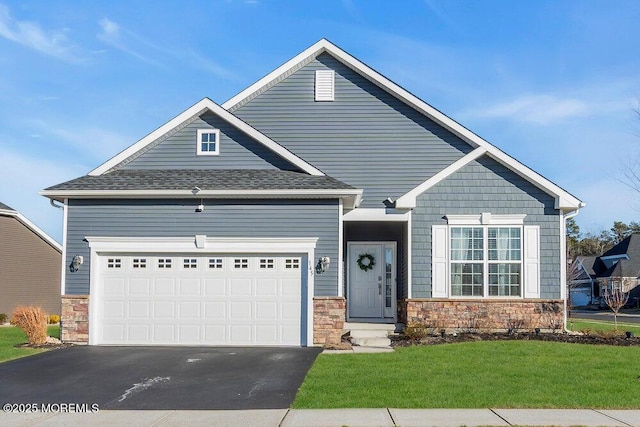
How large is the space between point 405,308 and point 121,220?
7.35 metres

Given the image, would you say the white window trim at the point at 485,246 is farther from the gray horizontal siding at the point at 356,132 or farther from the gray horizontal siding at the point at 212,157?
the gray horizontal siding at the point at 212,157

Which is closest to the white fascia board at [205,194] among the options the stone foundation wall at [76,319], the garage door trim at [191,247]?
the garage door trim at [191,247]

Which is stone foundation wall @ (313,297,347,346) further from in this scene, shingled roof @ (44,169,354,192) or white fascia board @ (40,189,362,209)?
shingled roof @ (44,169,354,192)

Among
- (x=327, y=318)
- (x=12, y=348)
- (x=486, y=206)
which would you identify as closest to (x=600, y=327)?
(x=486, y=206)

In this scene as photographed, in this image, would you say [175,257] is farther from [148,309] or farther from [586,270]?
[586,270]

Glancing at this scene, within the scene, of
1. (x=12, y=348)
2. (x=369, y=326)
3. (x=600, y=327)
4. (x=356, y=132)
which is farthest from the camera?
(x=600, y=327)

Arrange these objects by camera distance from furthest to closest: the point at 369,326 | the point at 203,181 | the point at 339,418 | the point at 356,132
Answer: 1. the point at 356,132
2. the point at 369,326
3. the point at 203,181
4. the point at 339,418

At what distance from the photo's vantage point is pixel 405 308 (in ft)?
56.1

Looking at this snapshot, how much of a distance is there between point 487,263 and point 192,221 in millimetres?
7348

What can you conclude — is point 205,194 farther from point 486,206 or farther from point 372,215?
point 486,206

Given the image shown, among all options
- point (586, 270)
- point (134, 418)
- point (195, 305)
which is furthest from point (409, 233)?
point (586, 270)

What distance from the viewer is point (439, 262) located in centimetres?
1684

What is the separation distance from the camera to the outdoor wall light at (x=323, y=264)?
49.8ft

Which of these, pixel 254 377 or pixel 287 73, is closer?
pixel 254 377
